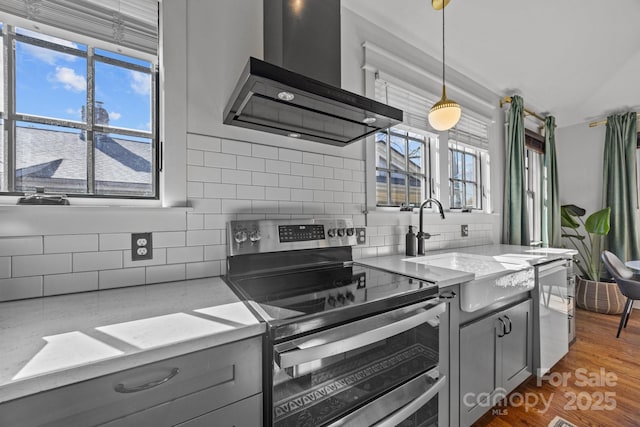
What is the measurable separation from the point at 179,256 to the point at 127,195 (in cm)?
38

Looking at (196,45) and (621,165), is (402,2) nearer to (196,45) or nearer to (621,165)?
(196,45)

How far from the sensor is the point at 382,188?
2.18 metres

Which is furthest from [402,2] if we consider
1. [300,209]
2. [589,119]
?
[589,119]

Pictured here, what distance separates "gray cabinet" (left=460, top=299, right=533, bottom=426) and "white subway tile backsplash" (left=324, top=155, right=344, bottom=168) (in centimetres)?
119

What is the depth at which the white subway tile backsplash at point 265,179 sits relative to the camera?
4.83 feet

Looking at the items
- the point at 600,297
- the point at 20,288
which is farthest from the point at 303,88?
the point at 600,297

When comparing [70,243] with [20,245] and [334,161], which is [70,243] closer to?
[20,245]

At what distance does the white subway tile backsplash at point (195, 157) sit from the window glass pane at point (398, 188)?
5.00 feet

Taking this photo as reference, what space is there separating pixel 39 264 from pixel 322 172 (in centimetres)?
138

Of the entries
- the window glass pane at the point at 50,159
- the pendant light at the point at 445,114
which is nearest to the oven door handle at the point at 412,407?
the pendant light at the point at 445,114

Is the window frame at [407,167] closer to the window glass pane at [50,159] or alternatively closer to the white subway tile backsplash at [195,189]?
the white subway tile backsplash at [195,189]

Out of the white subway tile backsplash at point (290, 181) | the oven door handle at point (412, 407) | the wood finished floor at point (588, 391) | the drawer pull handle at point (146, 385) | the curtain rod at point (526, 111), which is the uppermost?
the curtain rod at point (526, 111)

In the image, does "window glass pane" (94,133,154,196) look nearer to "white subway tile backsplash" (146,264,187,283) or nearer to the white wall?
the white wall

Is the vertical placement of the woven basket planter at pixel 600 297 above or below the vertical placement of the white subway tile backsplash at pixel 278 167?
below
